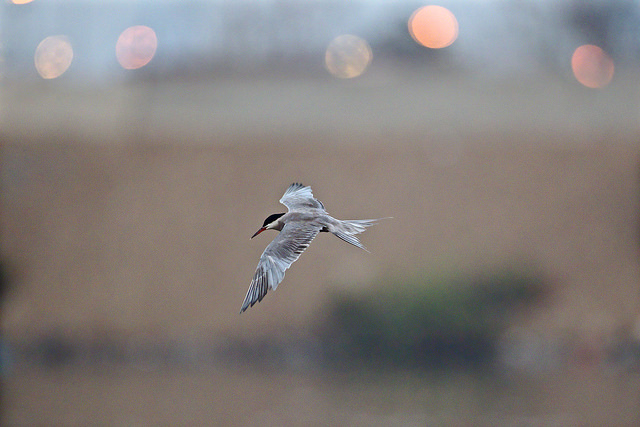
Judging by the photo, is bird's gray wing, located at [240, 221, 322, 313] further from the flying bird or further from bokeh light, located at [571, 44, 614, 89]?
bokeh light, located at [571, 44, 614, 89]

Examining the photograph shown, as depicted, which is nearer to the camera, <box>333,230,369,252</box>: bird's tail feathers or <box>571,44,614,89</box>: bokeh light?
<box>333,230,369,252</box>: bird's tail feathers

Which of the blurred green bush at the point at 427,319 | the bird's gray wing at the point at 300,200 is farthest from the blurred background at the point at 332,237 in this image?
the bird's gray wing at the point at 300,200

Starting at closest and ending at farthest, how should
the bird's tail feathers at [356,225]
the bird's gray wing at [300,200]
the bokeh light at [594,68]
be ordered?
1. the bird's tail feathers at [356,225]
2. the bird's gray wing at [300,200]
3. the bokeh light at [594,68]

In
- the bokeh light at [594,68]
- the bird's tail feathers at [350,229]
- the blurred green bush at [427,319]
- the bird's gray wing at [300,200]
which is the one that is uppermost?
the bokeh light at [594,68]

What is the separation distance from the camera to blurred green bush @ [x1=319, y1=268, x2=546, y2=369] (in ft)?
30.5

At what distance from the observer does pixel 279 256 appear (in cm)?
246

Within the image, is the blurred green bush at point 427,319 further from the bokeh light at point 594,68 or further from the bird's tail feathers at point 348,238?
the bird's tail feathers at point 348,238

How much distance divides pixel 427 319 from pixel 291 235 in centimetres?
689

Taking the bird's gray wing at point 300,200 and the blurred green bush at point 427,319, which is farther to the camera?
the blurred green bush at point 427,319

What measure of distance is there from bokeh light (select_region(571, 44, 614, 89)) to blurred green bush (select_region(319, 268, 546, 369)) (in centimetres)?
274

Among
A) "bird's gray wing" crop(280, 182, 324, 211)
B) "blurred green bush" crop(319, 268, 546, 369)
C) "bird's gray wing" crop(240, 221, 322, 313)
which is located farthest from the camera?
"blurred green bush" crop(319, 268, 546, 369)

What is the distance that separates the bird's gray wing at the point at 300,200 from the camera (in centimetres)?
299

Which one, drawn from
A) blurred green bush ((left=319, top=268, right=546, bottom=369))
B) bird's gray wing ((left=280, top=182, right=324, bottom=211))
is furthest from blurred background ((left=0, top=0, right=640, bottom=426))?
A: bird's gray wing ((left=280, top=182, right=324, bottom=211))

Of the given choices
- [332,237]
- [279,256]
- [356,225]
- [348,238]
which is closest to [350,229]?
[356,225]
